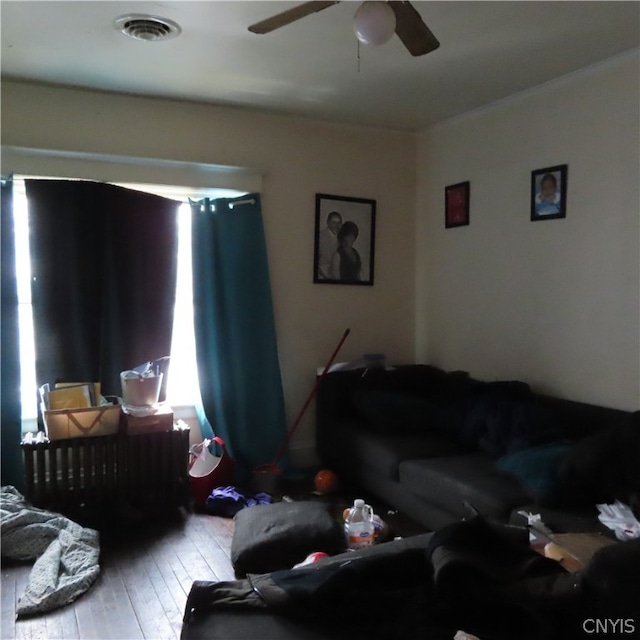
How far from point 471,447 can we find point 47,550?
2143 mm

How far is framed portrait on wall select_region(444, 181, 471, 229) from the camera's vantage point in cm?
399

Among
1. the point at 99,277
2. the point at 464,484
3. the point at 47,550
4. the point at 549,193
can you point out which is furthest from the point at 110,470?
the point at 549,193

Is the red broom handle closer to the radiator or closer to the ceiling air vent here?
the radiator

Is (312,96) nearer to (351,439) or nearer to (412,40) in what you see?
(412,40)

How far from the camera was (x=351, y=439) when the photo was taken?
3.65 metres

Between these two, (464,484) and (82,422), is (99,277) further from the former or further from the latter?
(464,484)

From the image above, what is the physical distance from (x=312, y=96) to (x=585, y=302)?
1922mm

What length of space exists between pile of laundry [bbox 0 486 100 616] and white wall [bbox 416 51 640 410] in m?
2.49

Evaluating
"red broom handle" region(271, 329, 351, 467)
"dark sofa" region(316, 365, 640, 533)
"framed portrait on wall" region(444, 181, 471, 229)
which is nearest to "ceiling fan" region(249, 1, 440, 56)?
"dark sofa" region(316, 365, 640, 533)

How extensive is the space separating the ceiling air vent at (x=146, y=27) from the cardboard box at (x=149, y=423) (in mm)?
1909

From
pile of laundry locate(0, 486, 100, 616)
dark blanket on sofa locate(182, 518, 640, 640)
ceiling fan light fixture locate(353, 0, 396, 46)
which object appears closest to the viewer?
dark blanket on sofa locate(182, 518, 640, 640)

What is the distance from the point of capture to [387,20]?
6.18 ft

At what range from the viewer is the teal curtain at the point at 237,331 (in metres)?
3.80

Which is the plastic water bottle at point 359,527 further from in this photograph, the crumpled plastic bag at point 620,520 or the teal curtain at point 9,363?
the teal curtain at point 9,363
